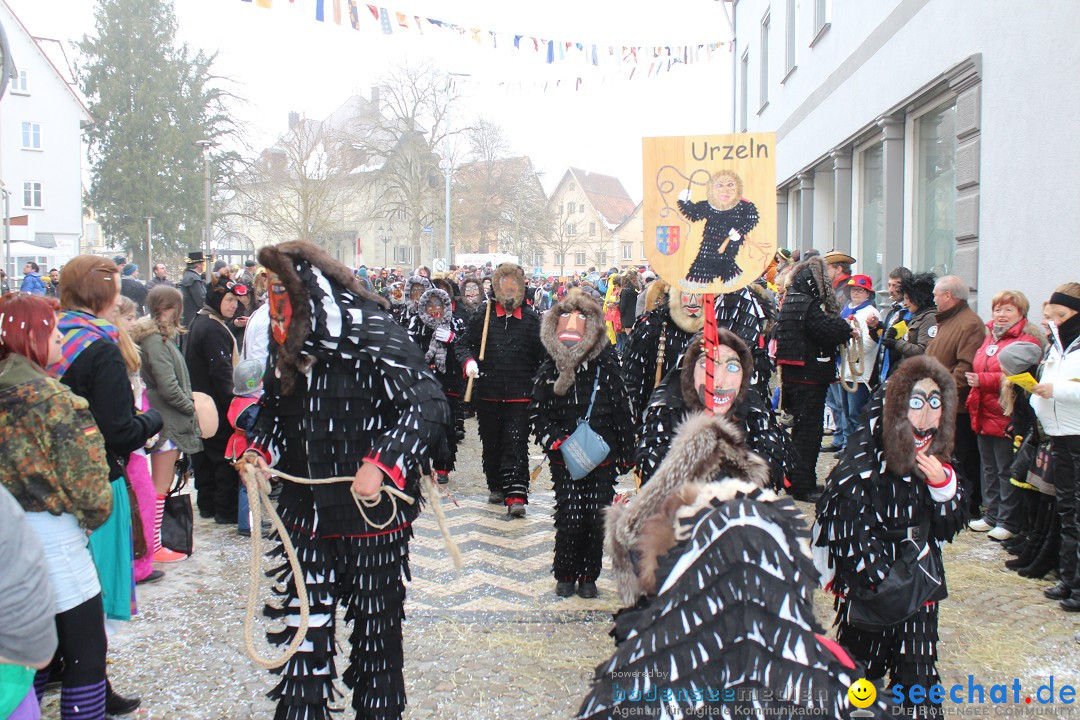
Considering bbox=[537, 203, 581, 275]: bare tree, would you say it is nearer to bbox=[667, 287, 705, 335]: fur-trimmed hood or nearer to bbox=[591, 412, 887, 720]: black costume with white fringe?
bbox=[667, 287, 705, 335]: fur-trimmed hood

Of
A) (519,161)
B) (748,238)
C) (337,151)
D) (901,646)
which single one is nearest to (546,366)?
(748,238)

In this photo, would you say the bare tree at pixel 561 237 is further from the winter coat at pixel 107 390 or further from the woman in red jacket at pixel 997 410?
the winter coat at pixel 107 390

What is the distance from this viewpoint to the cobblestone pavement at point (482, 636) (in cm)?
398

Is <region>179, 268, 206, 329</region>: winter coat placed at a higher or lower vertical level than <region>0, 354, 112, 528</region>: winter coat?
higher

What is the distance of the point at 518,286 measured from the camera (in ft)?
25.4

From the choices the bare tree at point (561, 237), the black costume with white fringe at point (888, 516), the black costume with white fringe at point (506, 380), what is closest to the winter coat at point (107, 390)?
the black costume with white fringe at point (888, 516)

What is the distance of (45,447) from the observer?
9.86ft

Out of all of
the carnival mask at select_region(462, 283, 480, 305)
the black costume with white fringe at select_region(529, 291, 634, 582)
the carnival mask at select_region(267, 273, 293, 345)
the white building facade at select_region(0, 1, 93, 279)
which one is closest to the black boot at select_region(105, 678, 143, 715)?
the carnival mask at select_region(267, 273, 293, 345)

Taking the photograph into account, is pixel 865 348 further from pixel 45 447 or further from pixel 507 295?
pixel 45 447

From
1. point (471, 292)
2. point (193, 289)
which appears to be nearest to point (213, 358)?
point (193, 289)

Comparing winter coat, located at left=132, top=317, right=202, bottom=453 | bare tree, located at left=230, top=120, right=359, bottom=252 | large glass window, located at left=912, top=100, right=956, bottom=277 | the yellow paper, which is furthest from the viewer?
bare tree, located at left=230, top=120, right=359, bottom=252

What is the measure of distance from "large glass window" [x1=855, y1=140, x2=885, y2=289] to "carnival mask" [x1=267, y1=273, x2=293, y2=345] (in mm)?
10238

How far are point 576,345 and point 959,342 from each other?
332 cm

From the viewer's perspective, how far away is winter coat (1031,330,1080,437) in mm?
5047
